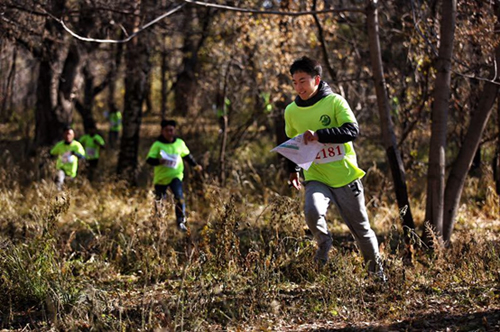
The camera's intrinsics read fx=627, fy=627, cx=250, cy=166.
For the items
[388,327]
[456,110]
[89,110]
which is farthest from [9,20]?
[89,110]

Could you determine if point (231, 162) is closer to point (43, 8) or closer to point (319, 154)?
point (43, 8)

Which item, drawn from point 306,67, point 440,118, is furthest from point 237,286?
point 440,118

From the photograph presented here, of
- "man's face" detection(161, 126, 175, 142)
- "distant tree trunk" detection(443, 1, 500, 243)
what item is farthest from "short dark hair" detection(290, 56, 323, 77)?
"man's face" detection(161, 126, 175, 142)

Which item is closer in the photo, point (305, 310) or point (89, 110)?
point (305, 310)

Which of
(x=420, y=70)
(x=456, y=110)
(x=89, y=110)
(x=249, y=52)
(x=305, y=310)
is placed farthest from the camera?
(x=89, y=110)

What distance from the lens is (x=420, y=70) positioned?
8.26 meters

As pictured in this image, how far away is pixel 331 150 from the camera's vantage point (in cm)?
498

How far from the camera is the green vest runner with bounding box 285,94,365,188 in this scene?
4.97 m

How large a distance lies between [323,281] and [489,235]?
278 cm

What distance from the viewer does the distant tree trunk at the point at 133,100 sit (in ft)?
39.0

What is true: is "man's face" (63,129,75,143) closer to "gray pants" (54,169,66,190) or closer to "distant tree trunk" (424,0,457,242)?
"gray pants" (54,169,66,190)

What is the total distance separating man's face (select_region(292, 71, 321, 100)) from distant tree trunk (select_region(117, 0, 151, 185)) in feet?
23.8

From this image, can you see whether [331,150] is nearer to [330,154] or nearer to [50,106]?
[330,154]

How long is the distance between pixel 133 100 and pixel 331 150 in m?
7.81
